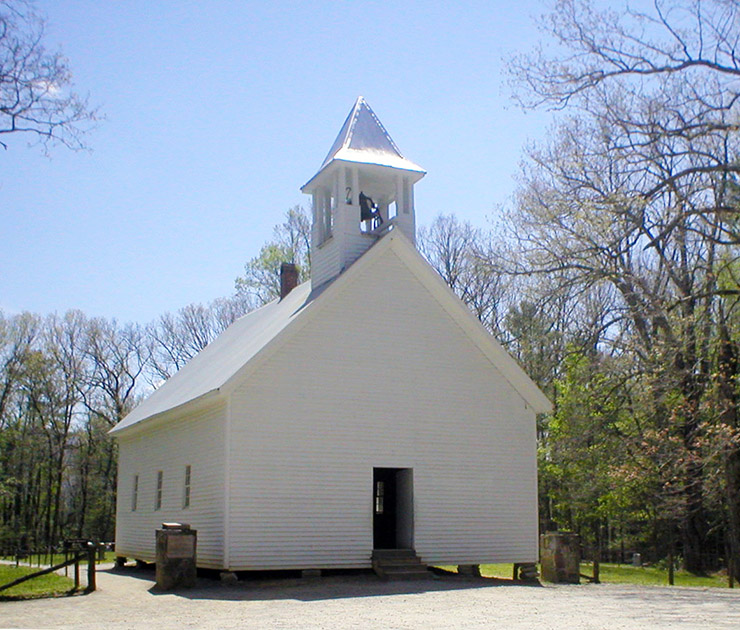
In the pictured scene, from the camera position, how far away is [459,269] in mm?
44594

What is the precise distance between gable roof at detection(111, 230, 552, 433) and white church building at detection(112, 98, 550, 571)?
0.16 ft

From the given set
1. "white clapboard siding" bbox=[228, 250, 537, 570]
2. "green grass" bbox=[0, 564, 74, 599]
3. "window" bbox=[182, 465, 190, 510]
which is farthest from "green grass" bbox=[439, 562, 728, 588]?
"green grass" bbox=[0, 564, 74, 599]

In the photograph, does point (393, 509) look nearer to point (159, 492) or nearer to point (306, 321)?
point (306, 321)

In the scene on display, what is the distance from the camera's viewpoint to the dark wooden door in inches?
893

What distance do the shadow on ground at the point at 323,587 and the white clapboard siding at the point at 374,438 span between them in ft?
1.68

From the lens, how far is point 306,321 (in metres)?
20.4

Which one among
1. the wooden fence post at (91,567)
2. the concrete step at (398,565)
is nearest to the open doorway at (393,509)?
the concrete step at (398,565)

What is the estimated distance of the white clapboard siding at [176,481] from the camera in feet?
64.0

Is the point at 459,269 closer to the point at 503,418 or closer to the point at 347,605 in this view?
the point at 503,418

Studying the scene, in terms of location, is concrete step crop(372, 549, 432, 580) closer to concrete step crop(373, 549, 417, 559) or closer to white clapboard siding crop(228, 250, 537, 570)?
concrete step crop(373, 549, 417, 559)

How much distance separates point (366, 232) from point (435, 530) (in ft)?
24.8

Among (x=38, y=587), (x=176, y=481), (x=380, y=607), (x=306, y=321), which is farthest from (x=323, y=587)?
(x=176, y=481)

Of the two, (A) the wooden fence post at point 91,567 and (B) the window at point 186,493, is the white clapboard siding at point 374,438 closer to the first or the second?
(A) the wooden fence post at point 91,567

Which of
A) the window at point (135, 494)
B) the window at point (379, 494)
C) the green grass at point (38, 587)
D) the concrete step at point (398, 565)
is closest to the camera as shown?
the green grass at point (38, 587)
